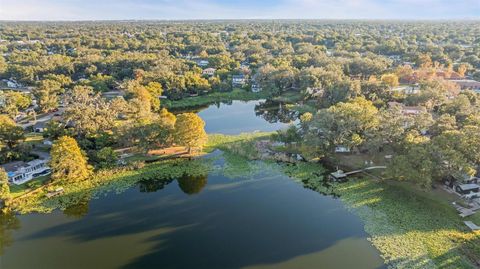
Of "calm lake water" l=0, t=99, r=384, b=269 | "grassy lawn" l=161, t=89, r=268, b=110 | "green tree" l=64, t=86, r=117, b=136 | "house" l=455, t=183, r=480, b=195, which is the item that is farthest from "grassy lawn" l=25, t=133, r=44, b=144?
"house" l=455, t=183, r=480, b=195

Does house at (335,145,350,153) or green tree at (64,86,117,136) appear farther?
green tree at (64,86,117,136)

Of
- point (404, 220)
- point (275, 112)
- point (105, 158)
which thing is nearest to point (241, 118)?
point (275, 112)

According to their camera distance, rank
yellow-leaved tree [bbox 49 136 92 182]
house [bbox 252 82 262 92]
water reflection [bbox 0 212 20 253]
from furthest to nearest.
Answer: house [bbox 252 82 262 92]
yellow-leaved tree [bbox 49 136 92 182]
water reflection [bbox 0 212 20 253]

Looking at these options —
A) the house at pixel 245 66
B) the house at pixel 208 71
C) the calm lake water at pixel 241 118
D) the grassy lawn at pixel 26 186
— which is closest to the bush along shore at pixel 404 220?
the calm lake water at pixel 241 118

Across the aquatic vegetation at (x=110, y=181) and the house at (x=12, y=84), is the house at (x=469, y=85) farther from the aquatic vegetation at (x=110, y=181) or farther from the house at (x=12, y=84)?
the house at (x=12, y=84)

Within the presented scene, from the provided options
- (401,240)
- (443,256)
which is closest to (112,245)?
(401,240)

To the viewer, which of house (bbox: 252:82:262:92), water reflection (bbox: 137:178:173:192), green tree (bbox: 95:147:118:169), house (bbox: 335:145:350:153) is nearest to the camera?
water reflection (bbox: 137:178:173:192)

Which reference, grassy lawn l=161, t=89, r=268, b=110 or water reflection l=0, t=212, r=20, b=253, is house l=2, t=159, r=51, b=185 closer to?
water reflection l=0, t=212, r=20, b=253
